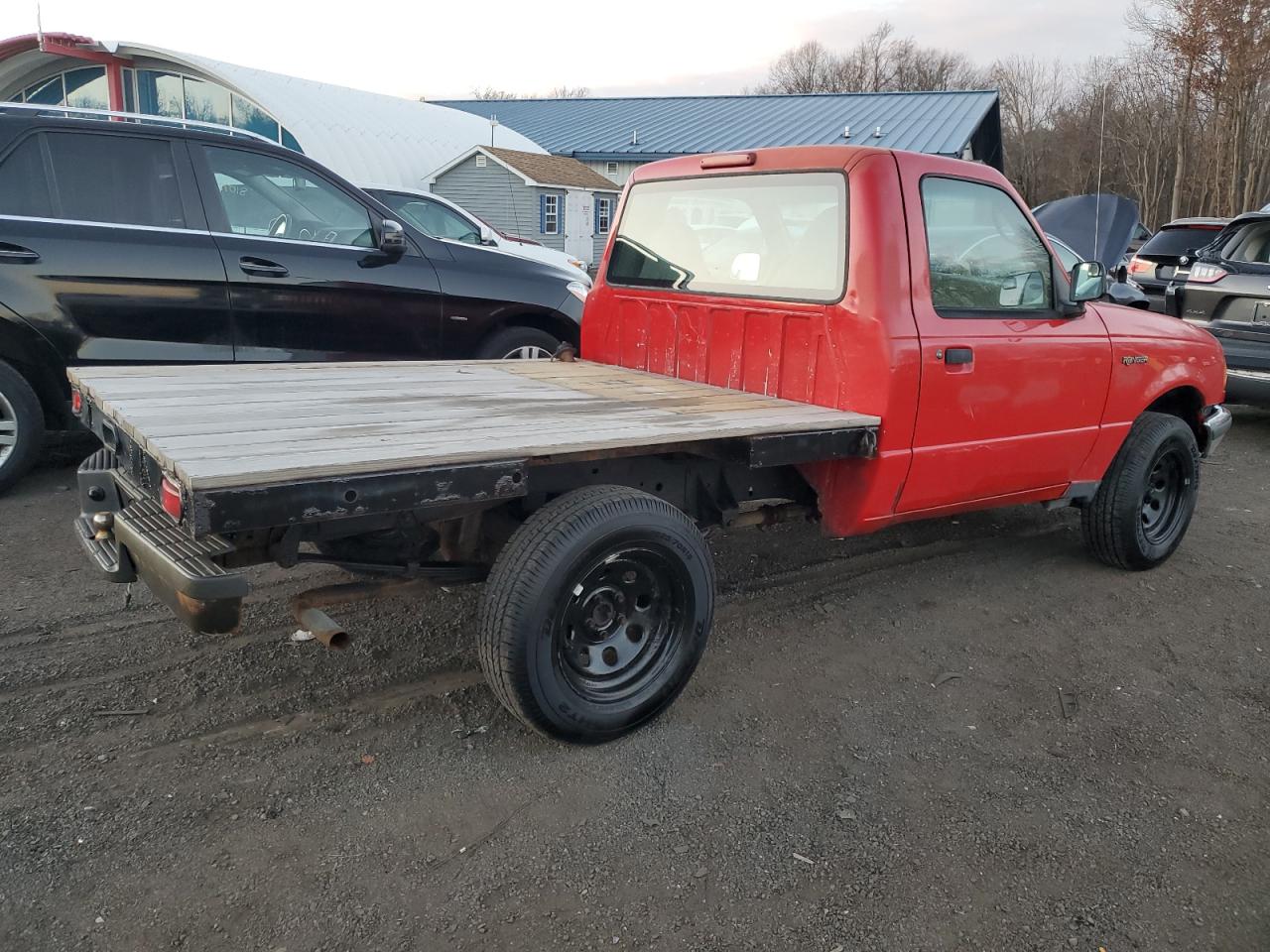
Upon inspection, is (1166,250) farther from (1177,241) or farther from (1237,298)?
(1237,298)

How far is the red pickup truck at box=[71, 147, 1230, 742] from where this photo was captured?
8.70 feet

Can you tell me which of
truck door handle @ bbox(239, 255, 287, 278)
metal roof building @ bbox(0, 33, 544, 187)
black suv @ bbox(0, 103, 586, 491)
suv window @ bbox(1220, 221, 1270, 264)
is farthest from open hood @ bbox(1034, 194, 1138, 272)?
metal roof building @ bbox(0, 33, 544, 187)

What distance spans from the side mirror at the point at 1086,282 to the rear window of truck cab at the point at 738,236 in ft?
4.11

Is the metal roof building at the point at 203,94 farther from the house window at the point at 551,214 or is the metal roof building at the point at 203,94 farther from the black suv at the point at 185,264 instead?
the black suv at the point at 185,264

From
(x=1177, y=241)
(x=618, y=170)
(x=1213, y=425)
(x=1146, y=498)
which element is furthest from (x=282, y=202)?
(x=618, y=170)

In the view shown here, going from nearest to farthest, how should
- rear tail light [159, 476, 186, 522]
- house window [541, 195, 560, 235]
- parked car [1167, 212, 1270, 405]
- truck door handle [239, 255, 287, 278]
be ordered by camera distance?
rear tail light [159, 476, 186, 522] → truck door handle [239, 255, 287, 278] → parked car [1167, 212, 1270, 405] → house window [541, 195, 560, 235]

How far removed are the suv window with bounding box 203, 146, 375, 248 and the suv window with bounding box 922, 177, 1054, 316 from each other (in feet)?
11.6

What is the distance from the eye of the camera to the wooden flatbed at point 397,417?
2.46 metres

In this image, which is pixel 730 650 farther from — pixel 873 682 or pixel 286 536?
pixel 286 536

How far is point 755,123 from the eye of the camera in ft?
106

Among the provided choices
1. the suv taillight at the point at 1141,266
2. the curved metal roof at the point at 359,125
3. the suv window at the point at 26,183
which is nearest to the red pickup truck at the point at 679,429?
the suv window at the point at 26,183

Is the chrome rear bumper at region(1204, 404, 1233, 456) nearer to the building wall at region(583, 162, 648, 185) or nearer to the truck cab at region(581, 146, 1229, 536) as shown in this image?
the truck cab at region(581, 146, 1229, 536)

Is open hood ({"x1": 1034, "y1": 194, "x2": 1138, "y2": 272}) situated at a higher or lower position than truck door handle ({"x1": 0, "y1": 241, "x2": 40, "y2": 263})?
higher

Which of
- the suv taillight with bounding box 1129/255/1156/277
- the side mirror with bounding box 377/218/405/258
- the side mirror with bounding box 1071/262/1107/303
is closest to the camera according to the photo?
the side mirror with bounding box 1071/262/1107/303
